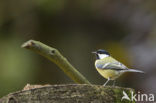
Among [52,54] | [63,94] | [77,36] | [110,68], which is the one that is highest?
[77,36]

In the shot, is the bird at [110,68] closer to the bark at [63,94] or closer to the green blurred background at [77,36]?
the bark at [63,94]

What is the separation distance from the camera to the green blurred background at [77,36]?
7.89 m

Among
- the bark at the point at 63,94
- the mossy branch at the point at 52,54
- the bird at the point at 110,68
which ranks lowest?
the bark at the point at 63,94

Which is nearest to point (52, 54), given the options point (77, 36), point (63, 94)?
point (63, 94)

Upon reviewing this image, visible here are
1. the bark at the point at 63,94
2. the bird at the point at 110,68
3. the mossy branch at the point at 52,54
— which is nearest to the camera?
the bark at the point at 63,94

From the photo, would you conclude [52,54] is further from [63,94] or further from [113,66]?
[113,66]

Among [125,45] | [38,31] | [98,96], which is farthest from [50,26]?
[98,96]

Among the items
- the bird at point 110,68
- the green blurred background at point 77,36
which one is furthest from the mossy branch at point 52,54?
the green blurred background at point 77,36

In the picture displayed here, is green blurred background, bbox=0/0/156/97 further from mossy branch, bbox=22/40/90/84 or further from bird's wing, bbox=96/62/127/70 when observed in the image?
mossy branch, bbox=22/40/90/84

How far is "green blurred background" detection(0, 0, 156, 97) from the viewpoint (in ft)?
25.9

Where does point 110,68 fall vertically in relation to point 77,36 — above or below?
below

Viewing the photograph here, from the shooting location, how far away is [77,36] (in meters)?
8.98

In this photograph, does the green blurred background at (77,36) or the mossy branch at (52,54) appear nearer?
the mossy branch at (52,54)

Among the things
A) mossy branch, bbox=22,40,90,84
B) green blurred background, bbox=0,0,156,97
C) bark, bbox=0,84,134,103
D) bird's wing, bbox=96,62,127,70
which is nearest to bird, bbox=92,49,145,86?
bird's wing, bbox=96,62,127,70
